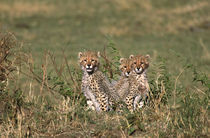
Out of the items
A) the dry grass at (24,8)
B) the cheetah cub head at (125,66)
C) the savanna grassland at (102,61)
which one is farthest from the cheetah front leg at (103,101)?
the dry grass at (24,8)

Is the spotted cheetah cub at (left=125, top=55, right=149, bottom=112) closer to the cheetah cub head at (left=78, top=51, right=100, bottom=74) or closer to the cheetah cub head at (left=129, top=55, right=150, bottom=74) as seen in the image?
the cheetah cub head at (left=129, top=55, right=150, bottom=74)

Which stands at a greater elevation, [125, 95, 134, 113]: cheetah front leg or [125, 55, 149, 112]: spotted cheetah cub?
[125, 55, 149, 112]: spotted cheetah cub

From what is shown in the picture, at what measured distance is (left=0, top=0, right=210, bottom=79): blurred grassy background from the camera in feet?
61.5

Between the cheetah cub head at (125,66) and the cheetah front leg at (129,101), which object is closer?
the cheetah front leg at (129,101)

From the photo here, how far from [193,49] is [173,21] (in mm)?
5015

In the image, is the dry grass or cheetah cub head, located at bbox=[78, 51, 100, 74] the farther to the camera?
the dry grass

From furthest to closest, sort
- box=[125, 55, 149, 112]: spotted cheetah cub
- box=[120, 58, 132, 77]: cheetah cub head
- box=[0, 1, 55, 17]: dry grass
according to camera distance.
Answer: box=[0, 1, 55, 17]: dry grass < box=[120, 58, 132, 77]: cheetah cub head < box=[125, 55, 149, 112]: spotted cheetah cub

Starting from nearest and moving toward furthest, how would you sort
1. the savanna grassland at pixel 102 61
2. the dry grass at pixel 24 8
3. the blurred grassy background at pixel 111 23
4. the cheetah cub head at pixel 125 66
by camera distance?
the savanna grassland at pixel 102 61
the cheetah cub head at pixel 125 66
the blurred grassy background at pixel 111 23
the dry grass at pixel 24 8

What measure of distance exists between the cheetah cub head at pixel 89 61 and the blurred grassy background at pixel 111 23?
9.69m

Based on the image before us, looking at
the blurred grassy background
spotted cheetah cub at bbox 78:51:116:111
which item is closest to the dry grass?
the blurred grassy background

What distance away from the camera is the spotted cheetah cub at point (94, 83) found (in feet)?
22.0

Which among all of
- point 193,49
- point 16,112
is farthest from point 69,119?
point 193,49

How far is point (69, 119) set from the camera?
6.29 metres

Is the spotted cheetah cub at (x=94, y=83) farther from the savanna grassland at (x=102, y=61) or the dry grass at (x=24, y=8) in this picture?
the dry grass at (x=24, y=8)
